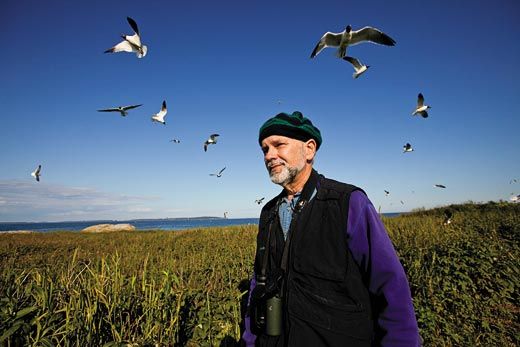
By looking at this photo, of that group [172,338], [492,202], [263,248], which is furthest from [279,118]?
[492,202]

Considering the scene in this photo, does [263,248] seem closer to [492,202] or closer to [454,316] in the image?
[454,316]

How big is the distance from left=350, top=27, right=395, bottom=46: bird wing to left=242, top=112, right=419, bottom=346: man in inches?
106

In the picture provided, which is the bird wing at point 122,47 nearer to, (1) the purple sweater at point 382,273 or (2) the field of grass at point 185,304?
(2) the field of grass at point 185,304

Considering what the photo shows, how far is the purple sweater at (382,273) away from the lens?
1.39m

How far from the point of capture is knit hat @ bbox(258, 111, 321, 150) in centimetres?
193

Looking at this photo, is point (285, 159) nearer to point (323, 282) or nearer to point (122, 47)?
point (323, 282)

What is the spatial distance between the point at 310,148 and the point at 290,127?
0.25 metres

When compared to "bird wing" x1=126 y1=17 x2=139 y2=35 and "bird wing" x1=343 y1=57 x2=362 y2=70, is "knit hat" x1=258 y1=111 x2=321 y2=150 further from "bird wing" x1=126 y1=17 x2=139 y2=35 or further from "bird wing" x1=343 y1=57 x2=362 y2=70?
"bird wing" x1=126 y1=17 x2=139 y2=35

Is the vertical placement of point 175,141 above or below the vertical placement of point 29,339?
above

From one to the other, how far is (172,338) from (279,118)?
2.61 m

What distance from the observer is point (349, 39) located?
4.24 meters

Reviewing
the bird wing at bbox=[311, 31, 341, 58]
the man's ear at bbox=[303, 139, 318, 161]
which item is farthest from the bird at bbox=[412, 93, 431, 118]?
the man's ear at bbox=[303, 139, 318, 161]

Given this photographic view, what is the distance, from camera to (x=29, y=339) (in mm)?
2303

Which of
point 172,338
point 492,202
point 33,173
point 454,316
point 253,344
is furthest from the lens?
point 492,202
